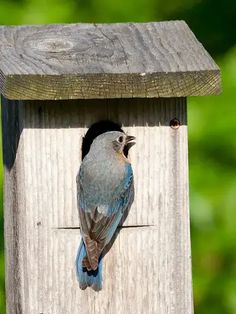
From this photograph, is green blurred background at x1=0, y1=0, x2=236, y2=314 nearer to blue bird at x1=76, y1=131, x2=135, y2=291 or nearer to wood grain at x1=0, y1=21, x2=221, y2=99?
wood grain at x1=0, y1=21, x2=221, y2=99

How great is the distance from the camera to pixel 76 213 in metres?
7.56

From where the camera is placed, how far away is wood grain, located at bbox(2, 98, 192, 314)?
7.50 m

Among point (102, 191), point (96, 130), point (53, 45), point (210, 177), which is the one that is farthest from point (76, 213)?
point (210, 177)

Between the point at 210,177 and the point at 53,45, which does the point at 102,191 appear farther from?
the point at 210,177

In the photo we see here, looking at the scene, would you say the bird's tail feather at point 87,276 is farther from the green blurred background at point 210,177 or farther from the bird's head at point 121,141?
the green blurred background at point 210,177

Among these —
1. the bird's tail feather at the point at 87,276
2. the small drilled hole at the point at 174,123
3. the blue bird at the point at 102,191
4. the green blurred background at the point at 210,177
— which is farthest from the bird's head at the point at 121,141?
the green blurred background at the point at 210,177

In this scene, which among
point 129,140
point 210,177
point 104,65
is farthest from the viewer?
point 210,177

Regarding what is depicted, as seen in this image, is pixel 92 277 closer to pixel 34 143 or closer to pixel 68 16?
pixel 34 143

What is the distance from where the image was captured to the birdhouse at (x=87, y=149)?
24.2 feet

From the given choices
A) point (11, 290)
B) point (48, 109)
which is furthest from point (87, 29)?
point (11, 290)

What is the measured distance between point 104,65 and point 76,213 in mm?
601

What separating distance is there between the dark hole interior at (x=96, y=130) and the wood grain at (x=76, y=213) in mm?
42

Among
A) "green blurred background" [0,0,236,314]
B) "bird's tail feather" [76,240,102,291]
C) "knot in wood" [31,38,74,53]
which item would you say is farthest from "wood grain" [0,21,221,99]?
"bird's tail feather" [76,240,102,291]

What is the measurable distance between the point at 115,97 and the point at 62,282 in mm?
795
